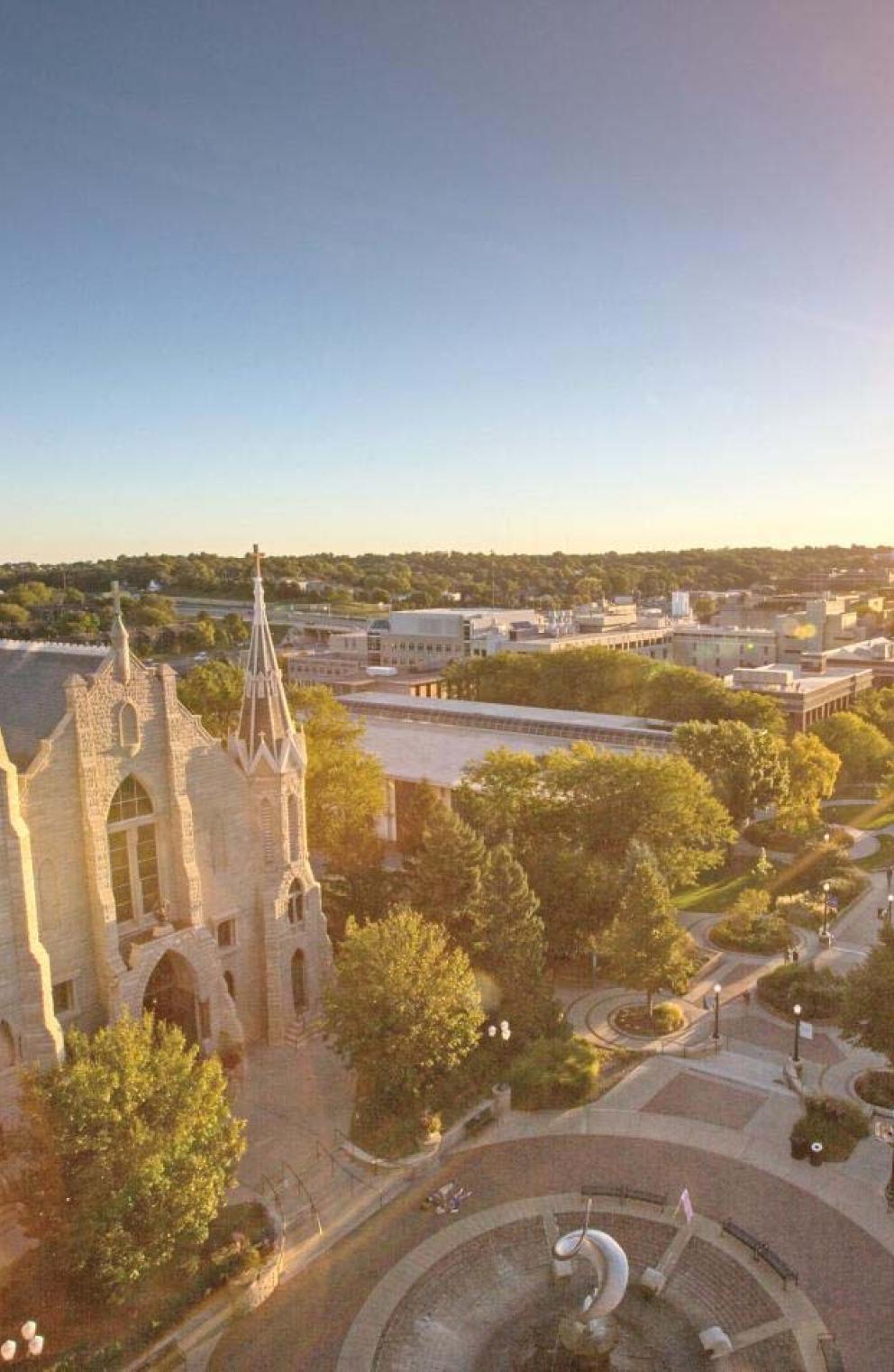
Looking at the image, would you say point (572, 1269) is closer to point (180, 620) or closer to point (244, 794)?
point (244, 794)

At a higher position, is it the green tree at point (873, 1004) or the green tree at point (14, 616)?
the green tree at point (14, 616)

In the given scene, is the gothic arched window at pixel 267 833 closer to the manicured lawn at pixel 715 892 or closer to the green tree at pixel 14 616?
the manicured lawn at pixel 715 892

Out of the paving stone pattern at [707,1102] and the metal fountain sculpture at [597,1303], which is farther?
the paving stone pattern at [707,1102]

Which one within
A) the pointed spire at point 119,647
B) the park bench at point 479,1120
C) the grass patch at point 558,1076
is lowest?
the park bench at point 479,1120

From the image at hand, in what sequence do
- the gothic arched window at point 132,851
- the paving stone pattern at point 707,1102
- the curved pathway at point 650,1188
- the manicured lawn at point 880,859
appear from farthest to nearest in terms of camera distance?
the manicured lawn at point 880,859, the gothic arched window at point 132,851, the paving stone pattern at point 707,1102, the curved pathway at point 650,1188

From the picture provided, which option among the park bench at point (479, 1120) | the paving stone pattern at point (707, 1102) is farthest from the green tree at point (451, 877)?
the paving stone pattern at point (707, 1102)

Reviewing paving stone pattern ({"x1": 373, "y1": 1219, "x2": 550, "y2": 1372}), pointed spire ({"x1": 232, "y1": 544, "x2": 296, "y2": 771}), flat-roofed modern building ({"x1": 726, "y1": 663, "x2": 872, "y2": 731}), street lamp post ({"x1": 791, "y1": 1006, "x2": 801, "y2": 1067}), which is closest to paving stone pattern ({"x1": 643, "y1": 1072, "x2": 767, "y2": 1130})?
street lamp post ({"x1": 791, "y1": 1006, "x2": 801, "y2": 1067})

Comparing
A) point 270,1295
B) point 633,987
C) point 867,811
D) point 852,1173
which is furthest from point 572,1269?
point 867,811
